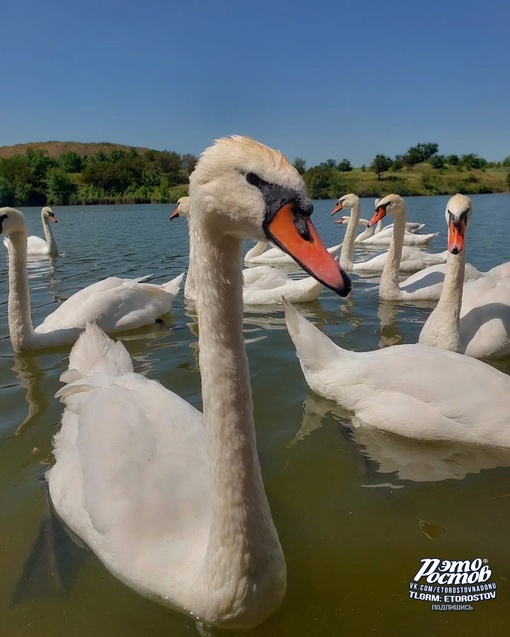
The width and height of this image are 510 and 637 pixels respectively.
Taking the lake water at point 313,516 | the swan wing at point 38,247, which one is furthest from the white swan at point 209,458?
the swan wing at point 38,247

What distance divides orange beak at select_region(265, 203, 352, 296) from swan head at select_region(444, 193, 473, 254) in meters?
4.30

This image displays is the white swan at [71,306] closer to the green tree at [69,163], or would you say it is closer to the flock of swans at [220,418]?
the flock of swans at [220,418]

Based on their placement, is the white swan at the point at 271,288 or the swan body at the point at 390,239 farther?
the swan body at the point at 390,239

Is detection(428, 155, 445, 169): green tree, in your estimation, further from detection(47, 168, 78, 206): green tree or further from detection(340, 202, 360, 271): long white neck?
detection(340, 202, 360, 271): long white neck

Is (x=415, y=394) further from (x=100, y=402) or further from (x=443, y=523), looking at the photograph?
(x=100, y=402)

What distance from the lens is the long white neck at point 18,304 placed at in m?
6.27

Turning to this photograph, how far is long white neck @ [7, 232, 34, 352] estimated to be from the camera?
627cm

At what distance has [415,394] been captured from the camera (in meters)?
4.04

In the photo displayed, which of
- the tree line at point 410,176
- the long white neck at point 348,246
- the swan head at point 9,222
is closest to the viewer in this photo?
the swan head at point 9,222

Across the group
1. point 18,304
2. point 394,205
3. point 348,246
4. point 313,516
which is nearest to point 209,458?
point 313,516

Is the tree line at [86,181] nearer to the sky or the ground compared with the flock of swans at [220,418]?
nearer to the sky

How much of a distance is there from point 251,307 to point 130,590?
6.23 meters

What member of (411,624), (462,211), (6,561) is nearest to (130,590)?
(6,561)

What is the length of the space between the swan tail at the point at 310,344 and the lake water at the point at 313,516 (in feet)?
1.42
